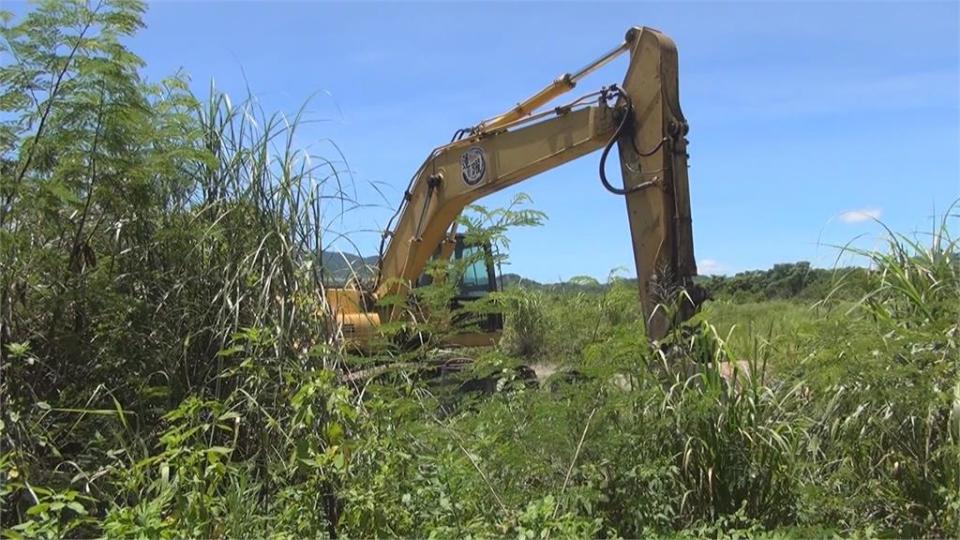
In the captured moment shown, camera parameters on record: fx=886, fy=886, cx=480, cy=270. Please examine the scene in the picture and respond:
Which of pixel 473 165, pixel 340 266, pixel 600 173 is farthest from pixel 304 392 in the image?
pixel 473 165

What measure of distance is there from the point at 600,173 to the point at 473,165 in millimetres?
1445

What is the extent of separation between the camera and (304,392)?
12.3 ft

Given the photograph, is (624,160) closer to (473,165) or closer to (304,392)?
(473,165)

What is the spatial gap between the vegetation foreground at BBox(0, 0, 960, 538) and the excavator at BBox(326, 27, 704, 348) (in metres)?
0.65

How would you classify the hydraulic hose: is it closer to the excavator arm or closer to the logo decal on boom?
the excavator arm

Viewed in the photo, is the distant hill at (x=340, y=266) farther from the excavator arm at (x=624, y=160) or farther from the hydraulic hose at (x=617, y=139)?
the hydraulic hose at (x=617, y=139)

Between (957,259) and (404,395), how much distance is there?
3.22 meters

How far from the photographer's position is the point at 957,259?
5.03 metres

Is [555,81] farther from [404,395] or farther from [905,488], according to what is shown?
[905,488]

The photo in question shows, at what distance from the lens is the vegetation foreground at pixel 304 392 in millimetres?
3783

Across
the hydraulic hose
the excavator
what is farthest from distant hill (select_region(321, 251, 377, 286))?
the hydraulic hose

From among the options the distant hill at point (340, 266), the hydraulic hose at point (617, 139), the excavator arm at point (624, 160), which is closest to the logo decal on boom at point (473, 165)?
the excavator arm at point (624, 160)

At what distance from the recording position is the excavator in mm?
5973

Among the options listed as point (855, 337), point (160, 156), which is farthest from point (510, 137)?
point (855, 337)
